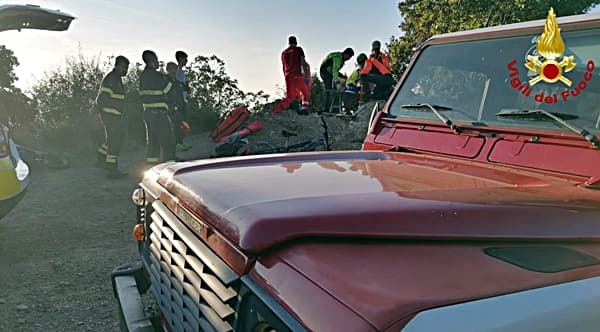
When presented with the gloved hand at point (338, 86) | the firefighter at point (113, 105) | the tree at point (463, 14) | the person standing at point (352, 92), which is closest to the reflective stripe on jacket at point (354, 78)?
the person standing at point (352, 92)

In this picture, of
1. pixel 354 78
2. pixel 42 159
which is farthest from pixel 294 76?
pixel 42 159

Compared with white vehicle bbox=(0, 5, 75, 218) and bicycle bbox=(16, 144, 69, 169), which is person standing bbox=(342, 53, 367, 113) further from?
white vehicle bbox=(0, 5, 75, 218)

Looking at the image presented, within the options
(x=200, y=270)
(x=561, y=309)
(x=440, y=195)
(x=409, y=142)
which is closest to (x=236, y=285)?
(x=200, y=270)

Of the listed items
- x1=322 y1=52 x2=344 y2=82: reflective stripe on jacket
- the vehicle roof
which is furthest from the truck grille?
x1=322 y1=52 x2=344 y2=82: reflective stripe on jacket

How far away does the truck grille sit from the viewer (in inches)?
55.8

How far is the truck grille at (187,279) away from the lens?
142cm

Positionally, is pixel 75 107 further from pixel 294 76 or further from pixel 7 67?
pixel 294 76

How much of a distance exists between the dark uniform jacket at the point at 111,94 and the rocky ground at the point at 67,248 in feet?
4.07

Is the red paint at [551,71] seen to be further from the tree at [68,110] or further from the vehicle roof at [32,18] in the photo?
the tree at [68,110]

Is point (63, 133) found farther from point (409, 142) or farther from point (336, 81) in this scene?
point (409, 142)

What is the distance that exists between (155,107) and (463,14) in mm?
10823

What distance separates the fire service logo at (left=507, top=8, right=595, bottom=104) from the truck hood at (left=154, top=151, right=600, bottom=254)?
16.3 inches

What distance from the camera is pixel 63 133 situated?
10906 mm

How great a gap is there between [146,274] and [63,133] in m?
9.56
